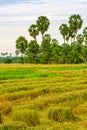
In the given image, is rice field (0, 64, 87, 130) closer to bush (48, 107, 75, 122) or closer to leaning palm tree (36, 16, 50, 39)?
bush (48, 107, 75, 122)

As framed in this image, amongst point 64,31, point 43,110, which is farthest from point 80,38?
point 43,110

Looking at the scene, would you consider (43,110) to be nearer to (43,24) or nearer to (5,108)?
(5,108)

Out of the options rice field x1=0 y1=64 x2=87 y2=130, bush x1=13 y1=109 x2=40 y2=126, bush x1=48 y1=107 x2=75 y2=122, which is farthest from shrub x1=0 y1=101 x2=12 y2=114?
bush x1=13 y1=109 x2=40 y2=126

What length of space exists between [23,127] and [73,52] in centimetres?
8571

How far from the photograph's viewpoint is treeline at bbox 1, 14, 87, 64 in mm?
101750

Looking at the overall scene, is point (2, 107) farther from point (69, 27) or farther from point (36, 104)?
point (69, 27)

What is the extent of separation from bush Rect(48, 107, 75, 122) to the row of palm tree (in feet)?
266

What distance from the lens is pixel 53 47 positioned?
108 m

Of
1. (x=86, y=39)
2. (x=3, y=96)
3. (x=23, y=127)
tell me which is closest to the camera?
(x=23, y=127)

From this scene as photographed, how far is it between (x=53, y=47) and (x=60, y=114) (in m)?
92.5

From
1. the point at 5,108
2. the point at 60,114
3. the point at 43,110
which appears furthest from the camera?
the point at 43,110

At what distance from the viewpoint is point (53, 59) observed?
351ft

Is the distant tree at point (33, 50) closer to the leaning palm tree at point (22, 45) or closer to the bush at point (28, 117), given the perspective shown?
the leaning palm tree at point (22, 45)

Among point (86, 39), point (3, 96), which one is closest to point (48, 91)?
point (3, 96)
